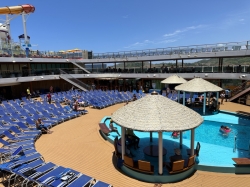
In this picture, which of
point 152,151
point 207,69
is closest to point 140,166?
point 152,151

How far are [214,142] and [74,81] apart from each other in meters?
22.1

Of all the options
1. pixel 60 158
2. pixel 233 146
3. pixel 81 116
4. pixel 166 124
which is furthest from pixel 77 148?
pixel 233 146

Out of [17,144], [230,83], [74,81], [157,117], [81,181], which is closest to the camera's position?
[81,181]

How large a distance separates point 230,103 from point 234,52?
221 inches

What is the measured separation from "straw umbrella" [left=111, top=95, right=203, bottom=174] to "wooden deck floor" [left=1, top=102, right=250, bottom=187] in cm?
107

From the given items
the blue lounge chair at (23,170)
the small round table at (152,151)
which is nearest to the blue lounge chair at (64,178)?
the blue lounge chair at (23,170)

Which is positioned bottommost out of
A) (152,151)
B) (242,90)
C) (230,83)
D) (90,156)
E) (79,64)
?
(90,156)

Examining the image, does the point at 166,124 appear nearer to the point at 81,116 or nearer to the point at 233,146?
the point at 233,146

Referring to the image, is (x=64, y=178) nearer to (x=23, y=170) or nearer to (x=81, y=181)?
(x=81, y=181)

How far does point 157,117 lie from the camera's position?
6656mm

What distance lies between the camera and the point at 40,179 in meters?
5.97

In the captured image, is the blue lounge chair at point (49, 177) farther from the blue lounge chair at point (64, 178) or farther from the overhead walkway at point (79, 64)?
the overhead walkway at point (79, 64)

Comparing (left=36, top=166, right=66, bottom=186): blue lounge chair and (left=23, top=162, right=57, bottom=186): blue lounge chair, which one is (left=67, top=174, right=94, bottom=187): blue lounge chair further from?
(left=23, top=162, right=57, bottom=186): blue lounge chair

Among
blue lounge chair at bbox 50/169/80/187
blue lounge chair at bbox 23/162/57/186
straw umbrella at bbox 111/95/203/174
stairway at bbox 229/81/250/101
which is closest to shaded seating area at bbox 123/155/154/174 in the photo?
straw umbrella at bbox 111/95/203/174
